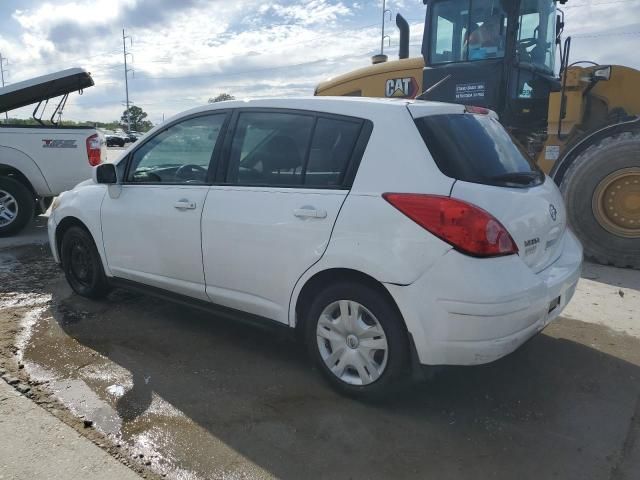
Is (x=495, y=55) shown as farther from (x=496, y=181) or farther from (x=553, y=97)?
(x=496, y=181)

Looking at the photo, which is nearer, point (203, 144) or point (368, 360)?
point (368, 360)

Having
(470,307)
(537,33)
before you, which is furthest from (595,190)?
(470,307)

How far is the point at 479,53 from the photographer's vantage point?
629 centimetres

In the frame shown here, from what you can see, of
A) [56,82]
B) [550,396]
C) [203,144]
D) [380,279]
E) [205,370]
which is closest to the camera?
[380,279]

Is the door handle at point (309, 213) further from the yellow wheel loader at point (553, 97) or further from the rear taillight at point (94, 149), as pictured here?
the rear taillight at point (94, 149)

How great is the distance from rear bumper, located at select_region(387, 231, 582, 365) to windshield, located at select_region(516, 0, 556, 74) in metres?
4.58

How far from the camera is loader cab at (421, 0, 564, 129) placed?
6.12m

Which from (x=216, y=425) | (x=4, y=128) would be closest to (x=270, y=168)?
(x=216, y=425)

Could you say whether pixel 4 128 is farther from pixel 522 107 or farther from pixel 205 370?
pixel 522 107

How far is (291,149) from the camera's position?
326cm

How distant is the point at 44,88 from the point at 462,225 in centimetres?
799

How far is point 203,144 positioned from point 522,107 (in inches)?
176

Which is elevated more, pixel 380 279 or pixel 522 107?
pixel 522 107

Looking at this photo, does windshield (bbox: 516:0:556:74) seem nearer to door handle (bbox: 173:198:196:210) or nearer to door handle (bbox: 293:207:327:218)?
door handle (bbox: 293:207:327:218)
